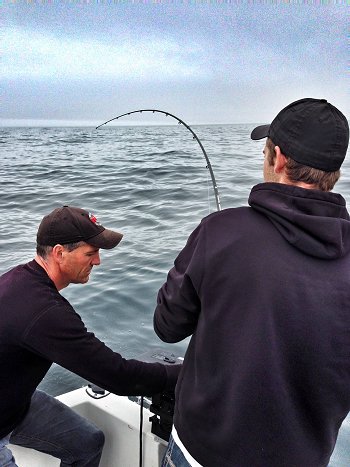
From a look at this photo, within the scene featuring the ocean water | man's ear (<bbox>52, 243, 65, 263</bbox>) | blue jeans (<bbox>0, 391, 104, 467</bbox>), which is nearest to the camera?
man's ear (<bbox>52, 243, 65, 263</bbox>)

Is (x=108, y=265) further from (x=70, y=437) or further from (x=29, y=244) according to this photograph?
(x=70, y=437)

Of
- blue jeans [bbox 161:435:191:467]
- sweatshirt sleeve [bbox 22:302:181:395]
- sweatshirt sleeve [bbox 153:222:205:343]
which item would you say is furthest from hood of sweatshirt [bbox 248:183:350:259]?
sweatshirt sleeve [bbox 22:302:181:395]

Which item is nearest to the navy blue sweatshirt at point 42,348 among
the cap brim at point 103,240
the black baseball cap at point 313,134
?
the cap brim at point 103,240

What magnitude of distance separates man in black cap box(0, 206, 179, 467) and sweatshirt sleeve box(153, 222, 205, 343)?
0.51 metres

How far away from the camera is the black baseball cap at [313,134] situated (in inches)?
48.6

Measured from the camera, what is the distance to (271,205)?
3.91 ft

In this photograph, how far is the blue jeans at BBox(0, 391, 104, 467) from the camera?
2217 mm

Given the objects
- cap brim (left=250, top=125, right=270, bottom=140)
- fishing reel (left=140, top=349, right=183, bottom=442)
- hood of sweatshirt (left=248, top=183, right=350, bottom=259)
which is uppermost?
cap brim (left=250, top=125, right=270, bottom=140)

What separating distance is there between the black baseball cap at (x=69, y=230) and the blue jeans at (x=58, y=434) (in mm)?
799

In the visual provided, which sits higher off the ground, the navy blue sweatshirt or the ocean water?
the navy blue sweatshirt

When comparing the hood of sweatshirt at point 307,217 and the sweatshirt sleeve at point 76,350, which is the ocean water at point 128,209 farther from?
the hood of sweatshirt at point 307,217

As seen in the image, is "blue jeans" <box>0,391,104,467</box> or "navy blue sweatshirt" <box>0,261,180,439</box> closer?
"navy blue sweatshirt" <box>0,261,180,439</box>

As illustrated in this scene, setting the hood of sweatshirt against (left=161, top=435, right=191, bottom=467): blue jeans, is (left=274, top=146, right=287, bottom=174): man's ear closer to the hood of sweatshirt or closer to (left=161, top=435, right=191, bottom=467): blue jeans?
the hood of sweatshirt

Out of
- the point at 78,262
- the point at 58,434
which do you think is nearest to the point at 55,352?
the point at 78,262
